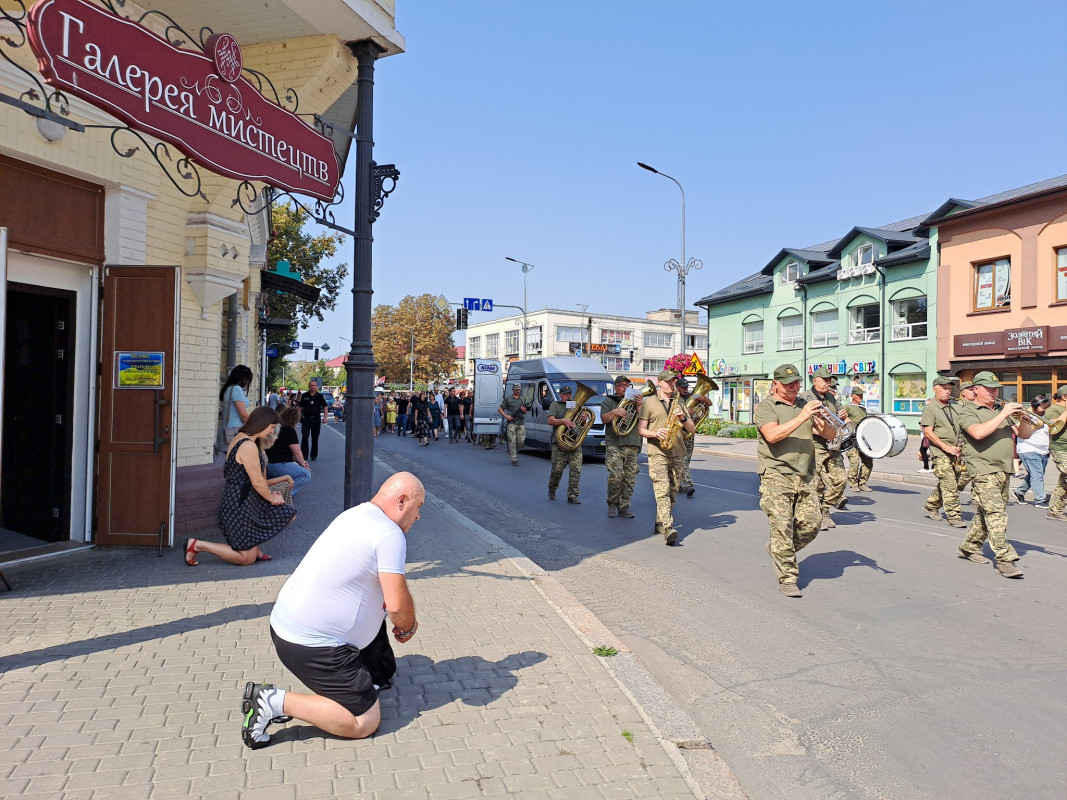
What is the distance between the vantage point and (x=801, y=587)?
21.1 ft

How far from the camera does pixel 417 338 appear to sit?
66.7m

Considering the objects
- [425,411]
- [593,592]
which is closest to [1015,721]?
[593,592]

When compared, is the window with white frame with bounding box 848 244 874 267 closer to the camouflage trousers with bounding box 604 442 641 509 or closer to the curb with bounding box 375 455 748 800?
the camouflage trousers with bounding box 604 442 641 509

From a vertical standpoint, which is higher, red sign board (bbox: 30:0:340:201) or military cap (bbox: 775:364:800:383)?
red sign board (bbox: 30:0:340:201)

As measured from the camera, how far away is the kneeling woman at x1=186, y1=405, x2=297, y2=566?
20.8 feet

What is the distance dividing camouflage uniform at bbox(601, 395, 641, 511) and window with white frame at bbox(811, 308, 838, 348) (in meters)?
27.5

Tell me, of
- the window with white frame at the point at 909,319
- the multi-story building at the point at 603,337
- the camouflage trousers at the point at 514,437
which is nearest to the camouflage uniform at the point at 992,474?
the camouflage trousers at the point at 514,437

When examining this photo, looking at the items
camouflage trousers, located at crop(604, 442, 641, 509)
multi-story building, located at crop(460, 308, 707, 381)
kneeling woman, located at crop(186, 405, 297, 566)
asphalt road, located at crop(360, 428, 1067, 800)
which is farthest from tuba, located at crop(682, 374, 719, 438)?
multi-story building, located at crop(460, 308, 707, 381)

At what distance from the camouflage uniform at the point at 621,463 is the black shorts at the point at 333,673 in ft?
21.5

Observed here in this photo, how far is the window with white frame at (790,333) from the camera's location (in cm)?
3639

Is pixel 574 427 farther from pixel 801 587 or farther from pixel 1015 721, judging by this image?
pixel 1015 721

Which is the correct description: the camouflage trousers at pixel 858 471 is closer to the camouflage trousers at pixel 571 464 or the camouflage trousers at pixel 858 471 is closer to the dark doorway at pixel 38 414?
the camouflage trousers at pixel 571 464

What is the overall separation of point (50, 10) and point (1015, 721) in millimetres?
6372

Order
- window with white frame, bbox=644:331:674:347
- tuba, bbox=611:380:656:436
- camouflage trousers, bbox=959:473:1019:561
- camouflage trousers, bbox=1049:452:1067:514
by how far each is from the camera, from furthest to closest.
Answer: window with white frame, bbox=644:331:674:347
camouflage trousers, bbox=1049:452:1067:514
tuba, bbox=611:380:656:436
camouflage trousers, bbox=959:473:1019:561
